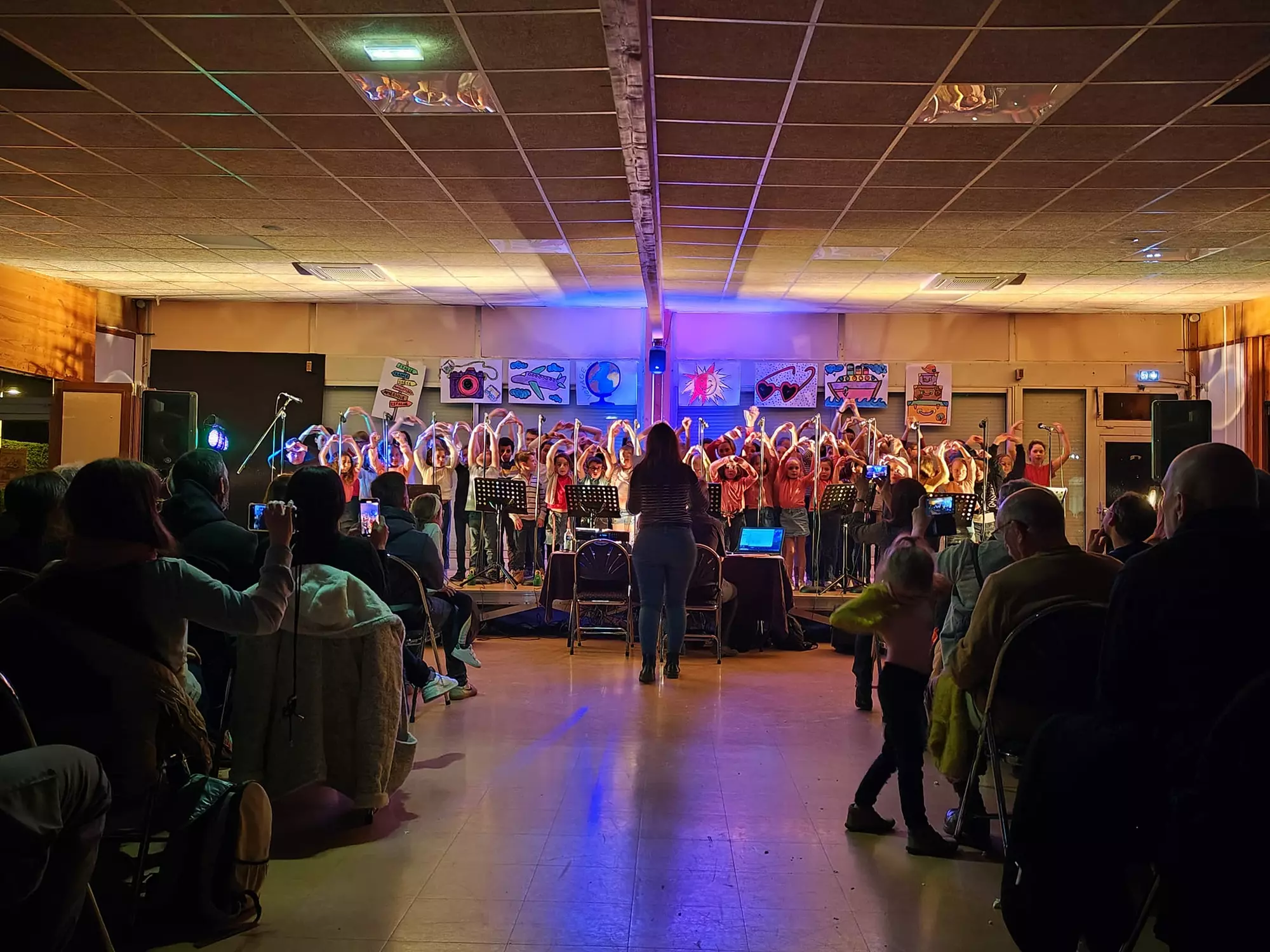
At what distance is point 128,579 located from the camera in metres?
2.15

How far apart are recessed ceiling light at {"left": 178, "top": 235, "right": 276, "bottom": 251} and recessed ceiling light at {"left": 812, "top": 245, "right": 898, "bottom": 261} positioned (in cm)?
512

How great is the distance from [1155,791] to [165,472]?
9.14 metres

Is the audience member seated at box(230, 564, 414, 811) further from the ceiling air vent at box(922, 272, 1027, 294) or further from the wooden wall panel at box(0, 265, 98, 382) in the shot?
the wooden wall panel at box(0, 265, 98, 382)

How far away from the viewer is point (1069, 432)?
42.2 ft

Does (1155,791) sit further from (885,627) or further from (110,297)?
(110,297)

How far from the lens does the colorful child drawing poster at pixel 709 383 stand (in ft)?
42.5

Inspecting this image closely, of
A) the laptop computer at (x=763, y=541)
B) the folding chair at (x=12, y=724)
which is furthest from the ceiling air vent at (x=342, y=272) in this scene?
the folding chair at (x=12, y=724)

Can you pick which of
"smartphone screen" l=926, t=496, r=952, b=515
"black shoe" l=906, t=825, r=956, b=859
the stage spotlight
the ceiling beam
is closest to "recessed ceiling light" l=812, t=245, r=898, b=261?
the ceiling beam

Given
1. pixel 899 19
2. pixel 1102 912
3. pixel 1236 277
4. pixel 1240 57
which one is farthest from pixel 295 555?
pixel 1236 277

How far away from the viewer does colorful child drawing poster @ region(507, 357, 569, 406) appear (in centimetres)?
1288

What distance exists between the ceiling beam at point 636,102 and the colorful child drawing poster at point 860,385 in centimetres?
482

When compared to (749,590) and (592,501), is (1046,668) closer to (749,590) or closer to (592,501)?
(749,590)

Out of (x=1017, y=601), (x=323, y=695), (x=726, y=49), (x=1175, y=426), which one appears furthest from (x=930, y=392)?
(x=323, y=695)

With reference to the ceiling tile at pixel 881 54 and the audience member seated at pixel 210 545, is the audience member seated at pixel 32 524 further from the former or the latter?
the ceiling tile at pixel 881 54
